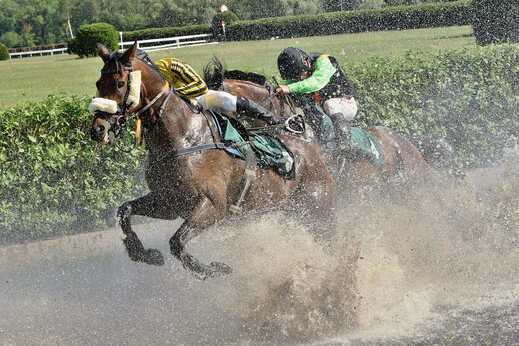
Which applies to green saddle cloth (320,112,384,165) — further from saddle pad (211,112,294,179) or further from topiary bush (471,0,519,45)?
topiary bush (471,0,519,45)

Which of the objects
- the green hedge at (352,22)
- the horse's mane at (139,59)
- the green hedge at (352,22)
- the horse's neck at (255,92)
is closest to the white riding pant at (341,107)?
the horse's neck at (255,92)

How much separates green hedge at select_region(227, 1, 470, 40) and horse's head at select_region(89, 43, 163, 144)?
36458 millimetres

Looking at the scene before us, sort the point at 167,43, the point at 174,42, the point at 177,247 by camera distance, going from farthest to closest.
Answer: the point at 167,43 < the point at 174,42 < the point at 177,247

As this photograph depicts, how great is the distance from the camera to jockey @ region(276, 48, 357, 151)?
8.38 metres

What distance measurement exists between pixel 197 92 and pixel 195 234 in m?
1.27

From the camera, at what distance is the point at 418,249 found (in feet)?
29.6

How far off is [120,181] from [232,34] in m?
35.8

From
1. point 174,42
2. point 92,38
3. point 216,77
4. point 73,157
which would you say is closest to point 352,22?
point 174,42

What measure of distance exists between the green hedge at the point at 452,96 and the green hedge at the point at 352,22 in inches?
1111

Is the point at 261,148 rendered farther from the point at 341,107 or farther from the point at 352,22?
the point at 352,22

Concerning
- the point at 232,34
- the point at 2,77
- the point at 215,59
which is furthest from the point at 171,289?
the point at 232,34

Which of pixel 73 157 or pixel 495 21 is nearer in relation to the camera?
pixel 73 157

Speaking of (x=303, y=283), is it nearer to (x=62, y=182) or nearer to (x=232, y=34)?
(x=62, y=182)

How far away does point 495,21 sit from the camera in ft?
86.4
